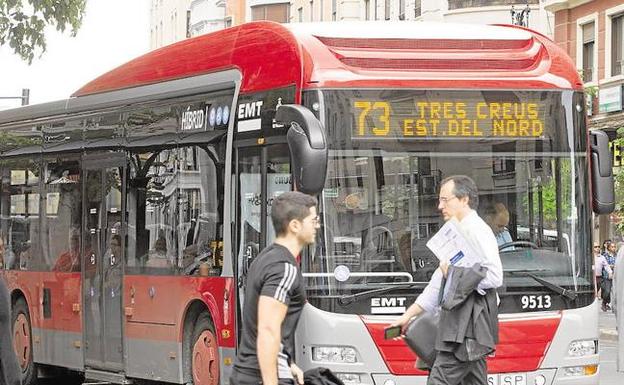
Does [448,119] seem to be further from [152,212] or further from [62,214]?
[62,214]

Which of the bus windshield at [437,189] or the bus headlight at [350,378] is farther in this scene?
the bus windshield at [437,189]

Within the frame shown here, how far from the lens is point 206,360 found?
13.8 metres

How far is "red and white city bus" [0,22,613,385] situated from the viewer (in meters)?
11.9

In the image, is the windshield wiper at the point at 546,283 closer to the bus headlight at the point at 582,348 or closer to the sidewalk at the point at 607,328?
the bus headlight at the point at 582,348

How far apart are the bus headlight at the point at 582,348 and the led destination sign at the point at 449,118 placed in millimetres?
1634

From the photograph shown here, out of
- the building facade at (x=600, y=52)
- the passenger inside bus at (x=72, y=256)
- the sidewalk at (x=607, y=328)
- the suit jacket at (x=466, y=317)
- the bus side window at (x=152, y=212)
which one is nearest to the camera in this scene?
the suit jacket at (x=466, y=317)

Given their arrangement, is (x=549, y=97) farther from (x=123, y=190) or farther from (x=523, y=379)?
(x=123, y=190)

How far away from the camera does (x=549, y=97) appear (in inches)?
497

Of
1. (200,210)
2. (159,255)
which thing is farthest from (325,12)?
(200,210)

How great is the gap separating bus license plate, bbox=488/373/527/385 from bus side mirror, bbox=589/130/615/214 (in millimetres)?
1564

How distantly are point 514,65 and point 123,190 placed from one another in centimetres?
455

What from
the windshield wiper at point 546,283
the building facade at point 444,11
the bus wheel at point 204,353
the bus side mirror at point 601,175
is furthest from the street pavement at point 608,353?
the building facade at point 444,11

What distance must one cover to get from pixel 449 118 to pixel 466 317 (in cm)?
293

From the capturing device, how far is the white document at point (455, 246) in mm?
9719
